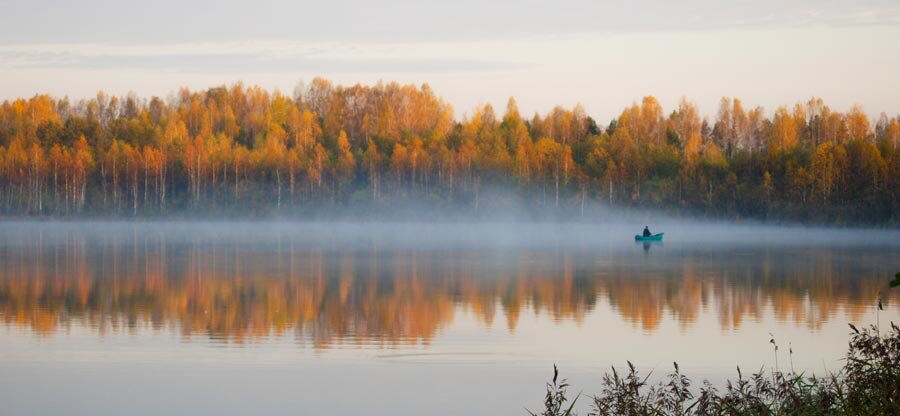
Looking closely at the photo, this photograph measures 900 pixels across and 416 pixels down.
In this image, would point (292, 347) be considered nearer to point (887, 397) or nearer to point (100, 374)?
point (100, 374)

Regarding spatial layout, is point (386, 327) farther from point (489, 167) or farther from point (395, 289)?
point (489, 167)

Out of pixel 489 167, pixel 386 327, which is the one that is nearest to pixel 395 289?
pixel 386 327

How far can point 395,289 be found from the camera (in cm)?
2836

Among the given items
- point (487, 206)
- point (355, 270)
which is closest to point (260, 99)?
point (487, 206)

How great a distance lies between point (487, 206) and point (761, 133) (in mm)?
26440

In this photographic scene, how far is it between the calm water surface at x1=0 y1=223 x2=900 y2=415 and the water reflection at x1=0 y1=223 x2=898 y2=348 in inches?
3.1

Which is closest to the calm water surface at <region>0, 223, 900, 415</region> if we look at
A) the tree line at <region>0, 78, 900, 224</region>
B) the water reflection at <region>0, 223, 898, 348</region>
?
the water reflection at <region>0, 223, 898, 348</region>

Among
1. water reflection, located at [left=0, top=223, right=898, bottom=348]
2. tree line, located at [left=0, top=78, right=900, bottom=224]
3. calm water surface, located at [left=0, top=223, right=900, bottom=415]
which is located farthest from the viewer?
tree line, located at [left=0, top=78, right=900, bottom=224]

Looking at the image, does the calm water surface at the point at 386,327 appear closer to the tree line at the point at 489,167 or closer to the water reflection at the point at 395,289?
the water reflection at the point at 395,289

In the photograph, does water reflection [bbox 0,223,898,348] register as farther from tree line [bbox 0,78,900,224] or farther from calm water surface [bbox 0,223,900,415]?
tree line [bbox 0,78,900,224]

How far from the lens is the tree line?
87562mm

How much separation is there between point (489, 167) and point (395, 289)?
71.0 meters

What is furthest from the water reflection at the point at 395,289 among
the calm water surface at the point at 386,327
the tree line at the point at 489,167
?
the tree line at the point at 489,167

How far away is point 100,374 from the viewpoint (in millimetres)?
15117
